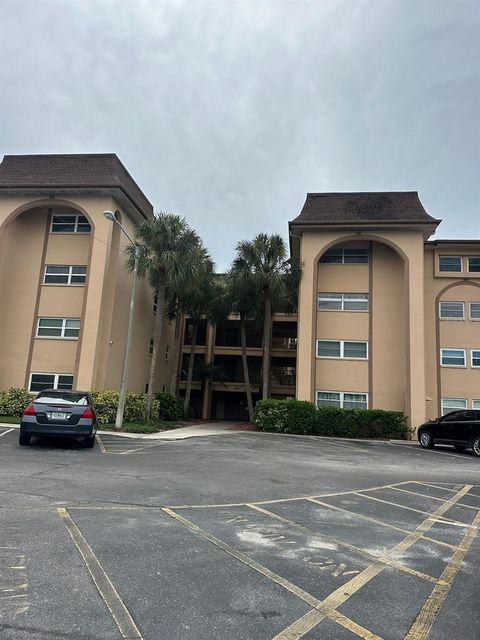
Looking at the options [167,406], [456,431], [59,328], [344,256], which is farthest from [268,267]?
[456,431]

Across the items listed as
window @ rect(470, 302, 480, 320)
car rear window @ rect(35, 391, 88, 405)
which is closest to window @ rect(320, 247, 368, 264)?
window @ rect(470, 302, 480, 320)

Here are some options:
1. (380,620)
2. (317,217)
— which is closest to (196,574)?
(380,620)

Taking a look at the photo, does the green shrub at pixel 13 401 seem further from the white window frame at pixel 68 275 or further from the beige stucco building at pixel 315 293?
the white window frame at pixel 68 275

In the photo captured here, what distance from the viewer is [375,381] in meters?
23.6

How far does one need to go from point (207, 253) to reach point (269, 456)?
15630mm

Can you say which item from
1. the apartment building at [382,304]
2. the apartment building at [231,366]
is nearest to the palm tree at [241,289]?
the apartment building at [382,304]

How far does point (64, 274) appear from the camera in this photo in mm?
23359

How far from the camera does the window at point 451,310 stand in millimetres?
24655

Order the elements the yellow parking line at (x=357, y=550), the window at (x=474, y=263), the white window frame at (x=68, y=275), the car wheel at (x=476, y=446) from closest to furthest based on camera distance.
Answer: the yellow parking line at (x=357, y=550)
the car wheel at (x=476, y=446)
the white window frame at (x=68, y=275)
the window at (x=474, y=263)

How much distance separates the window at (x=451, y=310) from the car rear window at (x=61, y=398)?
785 inches

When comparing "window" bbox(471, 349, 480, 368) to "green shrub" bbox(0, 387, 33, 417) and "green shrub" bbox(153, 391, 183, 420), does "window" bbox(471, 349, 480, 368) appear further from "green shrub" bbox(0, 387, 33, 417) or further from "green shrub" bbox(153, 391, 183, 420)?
"green shrub" bbox(0, 387, 33, 417)

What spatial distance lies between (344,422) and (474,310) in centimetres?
991

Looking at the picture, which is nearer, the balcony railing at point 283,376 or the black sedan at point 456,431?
the black sedan at point 456,431

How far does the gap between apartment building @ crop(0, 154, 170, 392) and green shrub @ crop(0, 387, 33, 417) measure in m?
1.50
